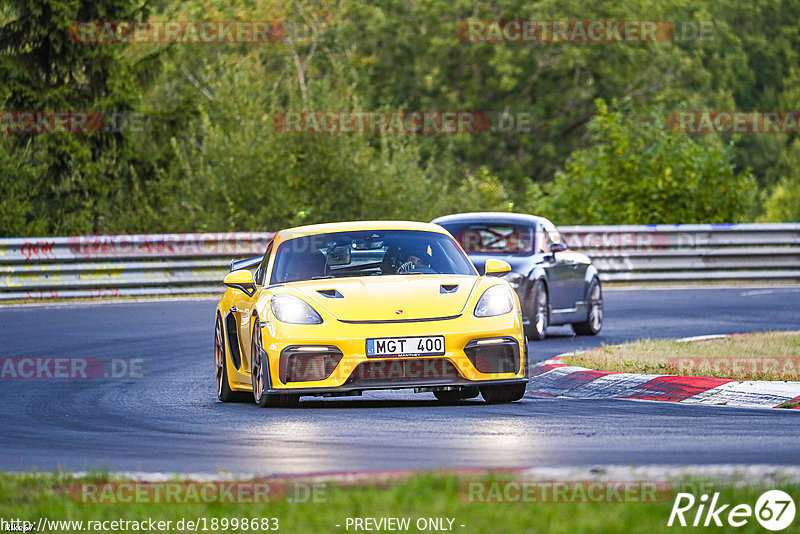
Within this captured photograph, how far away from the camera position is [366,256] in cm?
1185

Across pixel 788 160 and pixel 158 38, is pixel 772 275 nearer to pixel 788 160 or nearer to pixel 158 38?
pixel 158 38

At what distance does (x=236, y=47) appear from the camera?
6072 centimetres

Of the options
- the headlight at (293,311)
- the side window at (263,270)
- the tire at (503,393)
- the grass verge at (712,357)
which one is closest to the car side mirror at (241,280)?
the side window at (263,270)

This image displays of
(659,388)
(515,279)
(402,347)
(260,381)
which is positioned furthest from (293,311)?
(515,279)

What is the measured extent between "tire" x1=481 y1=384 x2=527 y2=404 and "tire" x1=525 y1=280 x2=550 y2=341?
21.7 ft

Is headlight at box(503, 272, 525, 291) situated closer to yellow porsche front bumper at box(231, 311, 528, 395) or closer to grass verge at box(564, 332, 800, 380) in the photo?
grass verge at box(564, 332, 800, 380)

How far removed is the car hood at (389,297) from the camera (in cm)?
1064

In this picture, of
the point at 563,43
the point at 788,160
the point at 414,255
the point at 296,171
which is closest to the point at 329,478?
the point at 414,255

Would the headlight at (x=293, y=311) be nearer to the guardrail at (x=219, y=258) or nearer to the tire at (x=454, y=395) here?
the tire at (x=454, y=395)

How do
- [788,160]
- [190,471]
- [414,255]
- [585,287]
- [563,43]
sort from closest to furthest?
[190,471] < [414,255] < [585,287] < [563,43] < [788,160]

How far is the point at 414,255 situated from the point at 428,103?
4752 cm

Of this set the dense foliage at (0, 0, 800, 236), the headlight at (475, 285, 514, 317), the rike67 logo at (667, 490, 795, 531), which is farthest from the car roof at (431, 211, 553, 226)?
the dense foliage at (0, 0, 800, 236)

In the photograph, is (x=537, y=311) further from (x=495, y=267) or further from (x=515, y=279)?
(x=495, y=267)

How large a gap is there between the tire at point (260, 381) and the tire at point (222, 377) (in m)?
0.81
